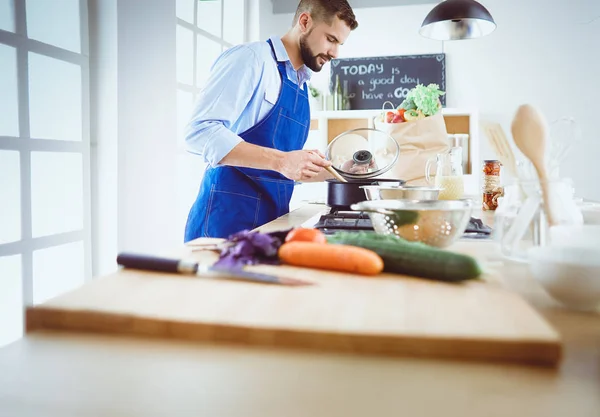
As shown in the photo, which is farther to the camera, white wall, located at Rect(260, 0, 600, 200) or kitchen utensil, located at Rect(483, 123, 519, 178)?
white wall, located at Rect(260, 0, 600, 200)

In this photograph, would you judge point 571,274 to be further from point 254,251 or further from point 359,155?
point 359,155

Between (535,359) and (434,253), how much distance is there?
0.27m

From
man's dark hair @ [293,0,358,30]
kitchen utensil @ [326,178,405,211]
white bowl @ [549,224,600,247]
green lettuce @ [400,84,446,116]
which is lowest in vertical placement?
white bowl @ [549,224,600,247]

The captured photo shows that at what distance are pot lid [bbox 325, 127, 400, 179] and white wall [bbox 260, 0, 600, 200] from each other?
9.06 feet

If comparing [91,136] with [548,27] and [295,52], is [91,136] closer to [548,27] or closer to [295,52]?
[295,52]

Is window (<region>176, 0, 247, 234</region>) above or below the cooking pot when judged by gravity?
above

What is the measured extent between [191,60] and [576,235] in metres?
2.98

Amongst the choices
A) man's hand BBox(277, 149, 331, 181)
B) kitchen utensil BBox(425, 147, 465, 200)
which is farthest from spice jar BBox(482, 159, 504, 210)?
man's hand BBox(277, 149, 331, 181)

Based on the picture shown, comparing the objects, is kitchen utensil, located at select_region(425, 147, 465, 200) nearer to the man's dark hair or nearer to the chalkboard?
the man's dark hair

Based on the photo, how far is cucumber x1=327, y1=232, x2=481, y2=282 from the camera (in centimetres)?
75

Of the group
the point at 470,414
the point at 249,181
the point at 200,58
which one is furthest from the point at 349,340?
the point at 200,58

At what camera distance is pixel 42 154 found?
6.97ft

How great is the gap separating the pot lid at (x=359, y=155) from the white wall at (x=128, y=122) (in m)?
1.01

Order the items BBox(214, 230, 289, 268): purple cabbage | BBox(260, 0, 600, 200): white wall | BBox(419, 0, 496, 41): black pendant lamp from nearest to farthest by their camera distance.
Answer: BBox(214, 230, 289, 268): purple cabbage, BBox(419, 0, 496, 41): black pendant lamp, BBox(260, 0, 600, 200): white wall
